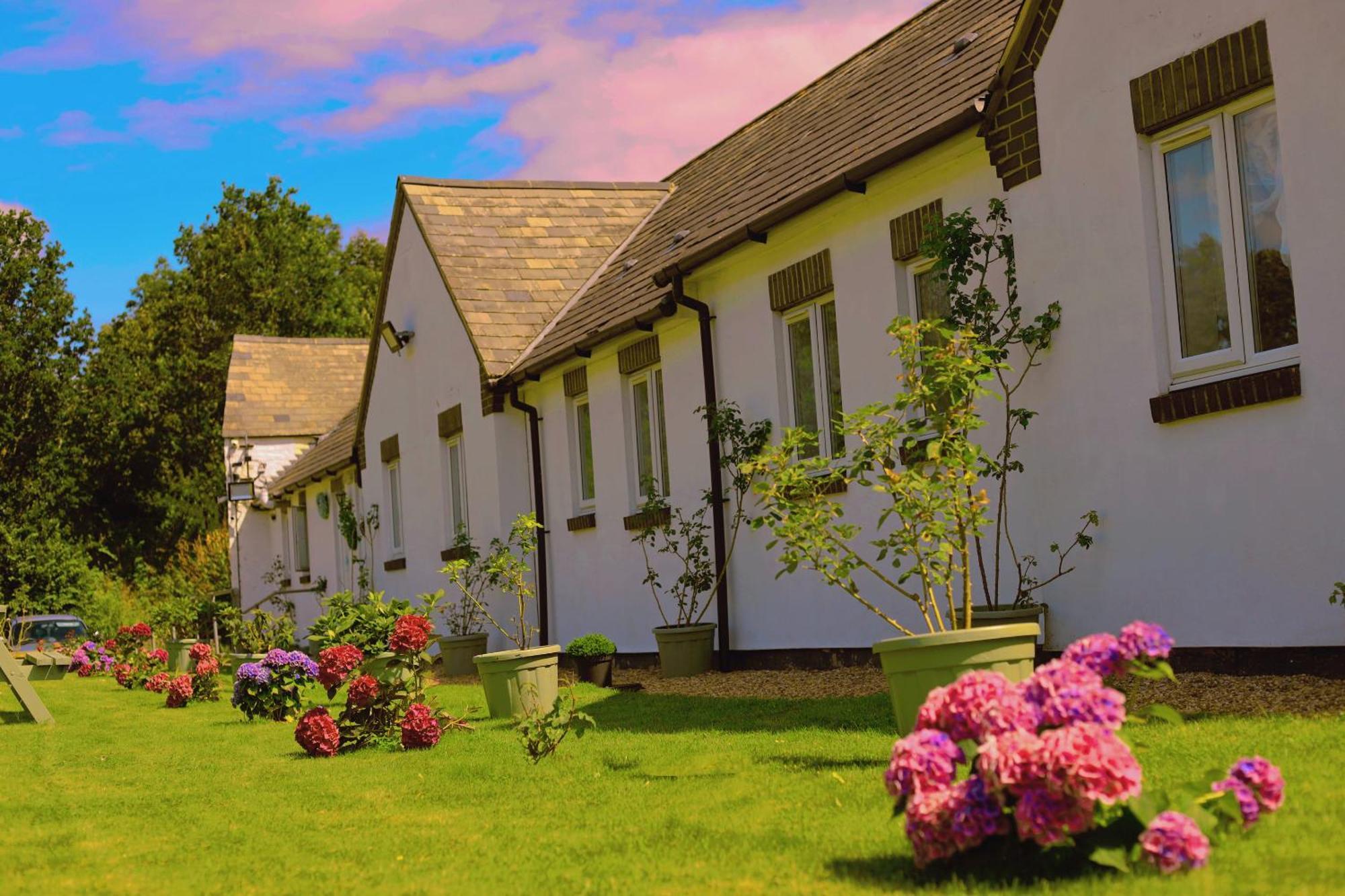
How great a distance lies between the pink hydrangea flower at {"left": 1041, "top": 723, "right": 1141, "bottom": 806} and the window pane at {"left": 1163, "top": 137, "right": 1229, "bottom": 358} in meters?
5.10

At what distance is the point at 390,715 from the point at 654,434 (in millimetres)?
6176

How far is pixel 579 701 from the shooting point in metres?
12.6

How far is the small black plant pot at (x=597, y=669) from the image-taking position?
47.8 feet

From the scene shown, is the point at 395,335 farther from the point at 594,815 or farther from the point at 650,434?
the point at 594,815

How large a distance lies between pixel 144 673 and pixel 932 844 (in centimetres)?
1766

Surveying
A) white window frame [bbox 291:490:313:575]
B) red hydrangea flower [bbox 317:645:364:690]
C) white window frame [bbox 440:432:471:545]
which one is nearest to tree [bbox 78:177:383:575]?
white window frame [bbox 291:490:313:575]

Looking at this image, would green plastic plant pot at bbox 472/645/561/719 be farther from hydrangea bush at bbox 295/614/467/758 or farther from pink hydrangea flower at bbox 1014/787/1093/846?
pink hydrangea flower at bbox 1014/787/1093/846

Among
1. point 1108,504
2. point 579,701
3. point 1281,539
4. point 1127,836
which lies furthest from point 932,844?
point 579,701

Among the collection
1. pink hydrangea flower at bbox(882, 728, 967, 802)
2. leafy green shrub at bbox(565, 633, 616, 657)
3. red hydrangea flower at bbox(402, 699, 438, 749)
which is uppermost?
pink hydrangea flower at bbox(882, 728, 967, 802)

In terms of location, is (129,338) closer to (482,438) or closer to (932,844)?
(482,438)

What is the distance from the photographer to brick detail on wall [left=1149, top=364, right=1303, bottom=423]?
8.02 metres

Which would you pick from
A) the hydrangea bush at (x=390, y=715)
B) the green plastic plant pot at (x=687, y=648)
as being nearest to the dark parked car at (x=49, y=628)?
the green plastic plant pot at (x=687, y=648)

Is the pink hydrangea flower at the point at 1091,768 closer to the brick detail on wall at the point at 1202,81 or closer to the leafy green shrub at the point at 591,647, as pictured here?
the brick detail on wall at the point at 1202,81

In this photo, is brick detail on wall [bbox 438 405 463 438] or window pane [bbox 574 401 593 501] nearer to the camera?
window pane [bbox 574 401 593 501]
